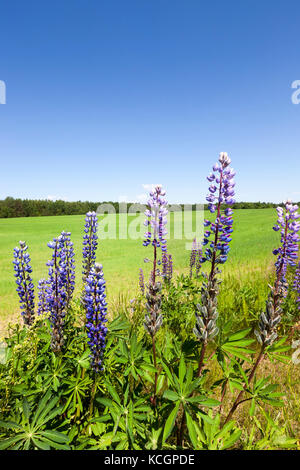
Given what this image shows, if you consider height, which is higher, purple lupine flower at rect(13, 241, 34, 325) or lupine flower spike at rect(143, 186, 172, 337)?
lupine flower spike at rect(143, 186, 172, 337)

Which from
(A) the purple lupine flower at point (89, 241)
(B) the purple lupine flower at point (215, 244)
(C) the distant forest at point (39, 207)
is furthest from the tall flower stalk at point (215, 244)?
(C) the distant forest at point (39, 207)

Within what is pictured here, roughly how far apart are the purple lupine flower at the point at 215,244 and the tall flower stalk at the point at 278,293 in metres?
0.43

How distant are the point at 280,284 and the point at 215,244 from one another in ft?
3.06

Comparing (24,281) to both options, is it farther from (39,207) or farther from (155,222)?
(39,207)

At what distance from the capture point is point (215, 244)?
1771mm

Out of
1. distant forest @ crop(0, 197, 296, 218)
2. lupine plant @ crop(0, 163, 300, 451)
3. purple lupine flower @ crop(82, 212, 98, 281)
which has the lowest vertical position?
lupine plant @ crop(0, 163, 300, 451)

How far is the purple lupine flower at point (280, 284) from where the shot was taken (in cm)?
191

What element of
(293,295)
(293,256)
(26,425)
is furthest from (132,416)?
(293,295)

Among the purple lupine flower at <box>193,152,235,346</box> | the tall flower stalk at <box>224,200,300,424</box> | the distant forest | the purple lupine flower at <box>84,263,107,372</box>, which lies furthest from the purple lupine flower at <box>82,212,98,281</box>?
the distant forest

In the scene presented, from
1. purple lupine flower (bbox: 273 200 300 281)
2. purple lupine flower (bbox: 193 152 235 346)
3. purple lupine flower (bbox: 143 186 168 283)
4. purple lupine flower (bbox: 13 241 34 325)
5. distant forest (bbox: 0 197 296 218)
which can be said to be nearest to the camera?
purple lupine flower (bbox: 193 152 235 346)

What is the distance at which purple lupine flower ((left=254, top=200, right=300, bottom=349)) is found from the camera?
1.91 metres

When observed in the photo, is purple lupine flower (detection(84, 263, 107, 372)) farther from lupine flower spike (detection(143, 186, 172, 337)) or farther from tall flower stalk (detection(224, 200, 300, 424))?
tall flower stalk (detection(224, 200, 300, 424))
